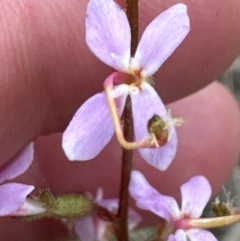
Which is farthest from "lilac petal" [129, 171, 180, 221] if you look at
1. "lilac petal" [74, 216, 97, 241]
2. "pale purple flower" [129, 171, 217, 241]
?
"lilac petal" [74, 216, 97, 241]

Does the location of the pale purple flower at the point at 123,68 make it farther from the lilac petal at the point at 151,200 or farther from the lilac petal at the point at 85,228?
the lilac petal at the point at 85,228

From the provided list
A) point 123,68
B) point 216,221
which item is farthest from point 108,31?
point 216,221

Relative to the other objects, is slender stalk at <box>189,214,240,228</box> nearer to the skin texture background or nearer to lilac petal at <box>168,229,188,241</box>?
lilac petal at <box>168,229,188,241</box>

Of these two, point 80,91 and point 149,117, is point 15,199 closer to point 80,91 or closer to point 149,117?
point 149,117

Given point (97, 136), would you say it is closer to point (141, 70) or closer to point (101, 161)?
point (141, 70)

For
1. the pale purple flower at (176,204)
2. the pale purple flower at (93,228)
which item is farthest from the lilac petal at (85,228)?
the pale purple flower at (176,204)

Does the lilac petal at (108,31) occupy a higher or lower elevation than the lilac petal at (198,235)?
higher
